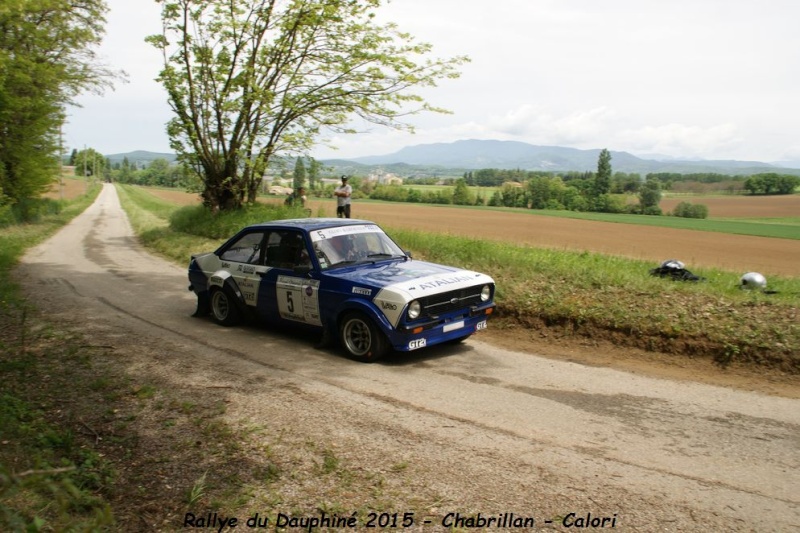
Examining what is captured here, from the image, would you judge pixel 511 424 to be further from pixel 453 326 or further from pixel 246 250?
pixel 246 250

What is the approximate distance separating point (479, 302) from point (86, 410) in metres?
4.70

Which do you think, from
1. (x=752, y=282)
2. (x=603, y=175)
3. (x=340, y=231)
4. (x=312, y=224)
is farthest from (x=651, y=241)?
(x=603, y=175)

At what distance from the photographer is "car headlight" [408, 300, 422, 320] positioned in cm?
689

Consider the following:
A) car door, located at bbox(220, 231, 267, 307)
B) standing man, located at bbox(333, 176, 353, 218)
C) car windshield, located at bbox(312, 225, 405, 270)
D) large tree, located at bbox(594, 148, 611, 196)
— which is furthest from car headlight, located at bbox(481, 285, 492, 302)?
large tree, located at bbox(594, 148, 611, 196)

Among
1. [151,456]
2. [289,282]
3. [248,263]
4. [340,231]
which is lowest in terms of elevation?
[151,456]

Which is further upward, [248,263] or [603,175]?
[603,175]

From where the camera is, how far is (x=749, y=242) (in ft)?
101

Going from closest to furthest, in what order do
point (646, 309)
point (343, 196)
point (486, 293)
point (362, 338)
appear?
point (362, 338) → point (486, 293) → point (646, 309) → point (343, 196)

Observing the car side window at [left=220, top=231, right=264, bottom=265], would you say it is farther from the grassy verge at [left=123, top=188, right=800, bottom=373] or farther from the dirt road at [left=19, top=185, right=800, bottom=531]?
the grassy verge at [left=123, top=188, right=800, bottom=373]

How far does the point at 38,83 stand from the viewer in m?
25.6

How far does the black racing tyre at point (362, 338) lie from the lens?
280 inches

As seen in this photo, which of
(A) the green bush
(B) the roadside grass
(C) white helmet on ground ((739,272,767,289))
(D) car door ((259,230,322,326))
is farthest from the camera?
(A) the green bush

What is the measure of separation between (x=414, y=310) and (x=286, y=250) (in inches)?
94.8

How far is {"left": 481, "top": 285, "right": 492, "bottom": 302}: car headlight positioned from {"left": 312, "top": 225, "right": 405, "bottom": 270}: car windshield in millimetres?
1391
